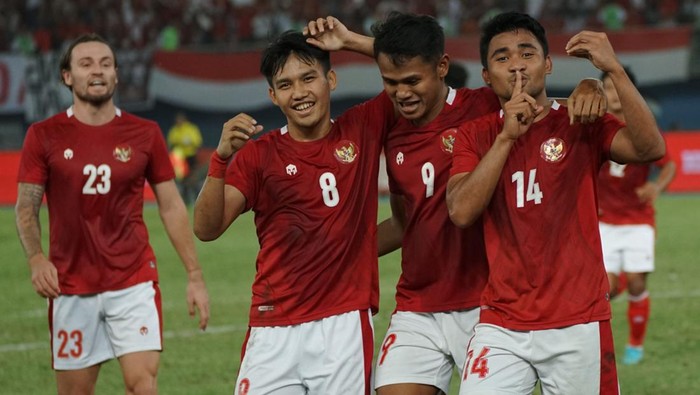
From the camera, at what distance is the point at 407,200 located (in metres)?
5.92

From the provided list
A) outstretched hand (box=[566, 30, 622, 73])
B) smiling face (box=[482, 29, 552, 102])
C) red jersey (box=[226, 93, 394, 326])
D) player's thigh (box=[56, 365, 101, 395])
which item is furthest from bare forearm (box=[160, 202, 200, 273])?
outstretched hand (box=[566, 30, 622, 73])

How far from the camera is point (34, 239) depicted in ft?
23.5

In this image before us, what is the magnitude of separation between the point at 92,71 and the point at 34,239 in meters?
1.05

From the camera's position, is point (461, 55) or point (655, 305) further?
point (461, 55)

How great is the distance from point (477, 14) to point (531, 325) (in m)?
26.8

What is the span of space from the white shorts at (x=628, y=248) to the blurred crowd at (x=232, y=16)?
19793 mm

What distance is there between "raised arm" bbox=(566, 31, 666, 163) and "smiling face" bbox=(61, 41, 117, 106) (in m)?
3.22

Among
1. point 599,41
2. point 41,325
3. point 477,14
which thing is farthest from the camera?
point 477,14

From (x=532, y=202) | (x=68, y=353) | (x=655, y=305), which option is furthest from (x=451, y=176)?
(x=655, y=305)

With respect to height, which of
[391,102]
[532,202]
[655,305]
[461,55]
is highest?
[461,55]

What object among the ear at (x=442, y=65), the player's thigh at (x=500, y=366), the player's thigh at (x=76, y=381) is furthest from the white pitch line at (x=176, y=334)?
the player's thigh at (x=500, y=366)

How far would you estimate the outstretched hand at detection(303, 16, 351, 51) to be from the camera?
5875 mm

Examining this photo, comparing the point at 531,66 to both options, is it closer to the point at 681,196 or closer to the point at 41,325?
the point at 41,325

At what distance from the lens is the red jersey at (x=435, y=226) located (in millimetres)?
5785
